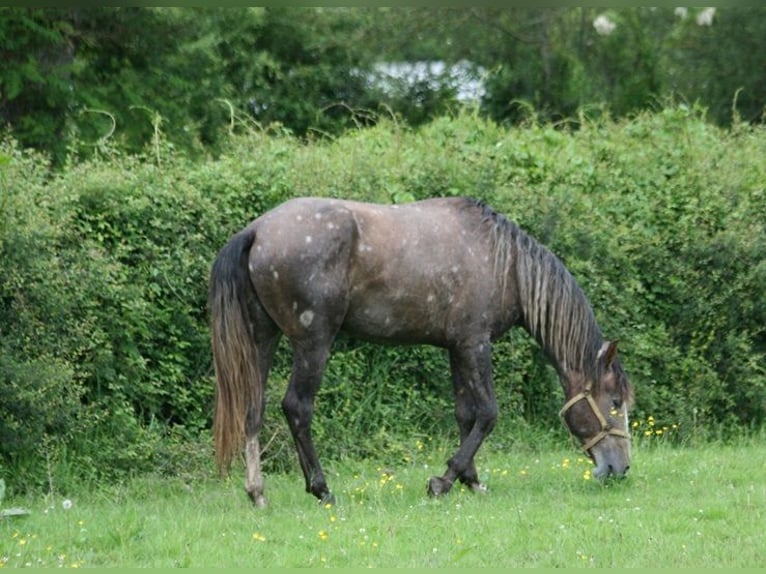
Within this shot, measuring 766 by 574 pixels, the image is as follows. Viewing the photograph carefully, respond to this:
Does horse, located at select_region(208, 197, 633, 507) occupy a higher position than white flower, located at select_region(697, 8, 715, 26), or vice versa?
white flower, located at select_region(697, 8, 715, 26)

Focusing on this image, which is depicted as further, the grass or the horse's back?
the horse's back

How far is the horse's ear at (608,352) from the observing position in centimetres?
867

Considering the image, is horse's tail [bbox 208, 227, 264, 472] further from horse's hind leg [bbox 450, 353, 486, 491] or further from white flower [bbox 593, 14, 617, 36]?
white flower [bbox 593, 14, 617, 36]

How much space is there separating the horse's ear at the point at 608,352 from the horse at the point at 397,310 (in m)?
0.01

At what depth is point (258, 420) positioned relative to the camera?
27.3ft

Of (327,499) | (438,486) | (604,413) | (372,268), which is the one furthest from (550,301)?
(327,499)

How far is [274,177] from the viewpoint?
10805 millimetres

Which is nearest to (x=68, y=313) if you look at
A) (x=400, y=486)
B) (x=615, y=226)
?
(x=400, y=486)

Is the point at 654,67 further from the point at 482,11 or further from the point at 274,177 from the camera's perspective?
the point at 274,177

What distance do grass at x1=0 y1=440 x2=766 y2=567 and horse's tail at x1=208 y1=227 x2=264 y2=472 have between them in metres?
0.52

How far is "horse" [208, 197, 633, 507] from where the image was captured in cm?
823

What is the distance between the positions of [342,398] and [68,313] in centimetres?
250

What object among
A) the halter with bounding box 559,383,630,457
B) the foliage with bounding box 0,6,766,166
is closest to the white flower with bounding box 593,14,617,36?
the foliage with bounding box 0,6,766,166

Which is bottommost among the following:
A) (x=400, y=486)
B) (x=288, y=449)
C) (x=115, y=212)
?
(x=288, y=449)
